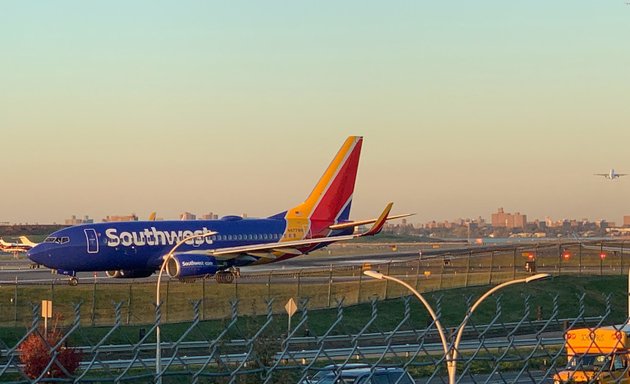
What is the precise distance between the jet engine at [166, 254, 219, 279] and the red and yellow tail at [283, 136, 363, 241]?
7656mm

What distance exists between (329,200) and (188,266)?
12999 millimetres

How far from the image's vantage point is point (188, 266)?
54125 millimetres

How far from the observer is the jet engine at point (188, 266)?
5394cm

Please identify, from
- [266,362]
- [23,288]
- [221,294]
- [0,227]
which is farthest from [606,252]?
[0,227]

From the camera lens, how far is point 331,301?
52281 millimetres

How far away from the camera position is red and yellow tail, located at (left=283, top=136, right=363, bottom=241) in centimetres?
6284

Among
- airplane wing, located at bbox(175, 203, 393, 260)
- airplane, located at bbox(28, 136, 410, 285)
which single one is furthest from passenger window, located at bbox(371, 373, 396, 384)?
airplane wing, located at bbox(175, 203, 393, 260)

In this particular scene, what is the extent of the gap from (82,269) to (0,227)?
114 metres

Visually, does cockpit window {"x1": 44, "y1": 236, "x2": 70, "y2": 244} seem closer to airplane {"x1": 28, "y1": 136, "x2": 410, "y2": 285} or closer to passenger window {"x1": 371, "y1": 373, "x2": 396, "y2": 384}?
airplane {"x1": 28, "y1": 136, "x2": 410, "y2": 285}

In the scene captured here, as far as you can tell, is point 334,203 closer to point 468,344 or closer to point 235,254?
point 235,254

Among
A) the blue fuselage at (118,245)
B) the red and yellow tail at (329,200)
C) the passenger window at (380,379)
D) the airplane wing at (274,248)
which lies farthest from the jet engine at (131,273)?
the passenger window at (380,379)

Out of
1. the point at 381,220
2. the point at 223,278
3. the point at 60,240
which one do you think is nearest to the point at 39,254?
the point at 60,240

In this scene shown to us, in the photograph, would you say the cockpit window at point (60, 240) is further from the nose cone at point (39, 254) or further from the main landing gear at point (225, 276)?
the main landing gear at point (225, 276)

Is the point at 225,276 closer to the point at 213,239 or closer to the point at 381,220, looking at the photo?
the point at 213,239
